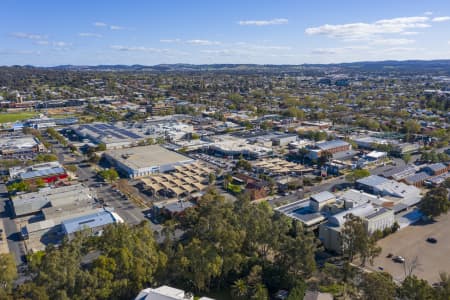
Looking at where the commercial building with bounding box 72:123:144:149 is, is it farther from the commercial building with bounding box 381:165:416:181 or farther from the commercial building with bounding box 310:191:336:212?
the commercial building with bounding box 381:165:416:181

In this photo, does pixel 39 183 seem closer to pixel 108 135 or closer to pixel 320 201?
pixel 108 135

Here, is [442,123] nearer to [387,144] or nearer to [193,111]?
[387,144]

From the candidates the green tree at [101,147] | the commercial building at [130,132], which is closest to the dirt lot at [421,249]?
the green tree at [101,147]

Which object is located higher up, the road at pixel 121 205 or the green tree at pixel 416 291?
the green tree at pixel 416 291

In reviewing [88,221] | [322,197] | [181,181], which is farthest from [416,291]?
[181,181]

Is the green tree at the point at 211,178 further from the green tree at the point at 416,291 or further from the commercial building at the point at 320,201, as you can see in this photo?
the green tree at the point at 416,291

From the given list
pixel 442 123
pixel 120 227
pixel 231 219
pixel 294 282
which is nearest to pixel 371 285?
pixel 294 282

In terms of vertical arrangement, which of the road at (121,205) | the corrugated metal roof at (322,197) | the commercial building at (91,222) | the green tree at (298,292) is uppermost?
the corrugated metal roof at (322,197)
